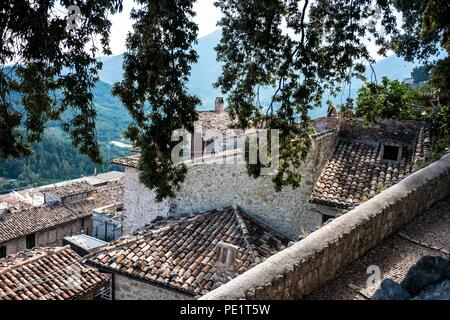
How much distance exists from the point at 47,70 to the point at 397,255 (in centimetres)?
584

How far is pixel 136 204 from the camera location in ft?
49.0

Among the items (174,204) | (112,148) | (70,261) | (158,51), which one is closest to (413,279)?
(158,51)

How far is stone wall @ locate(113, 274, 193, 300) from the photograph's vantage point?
29.6 feet

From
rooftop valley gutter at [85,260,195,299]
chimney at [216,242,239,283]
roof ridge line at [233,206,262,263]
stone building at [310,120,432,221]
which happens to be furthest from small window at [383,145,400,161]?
rooftop valley gutter at [85,260,195,299]

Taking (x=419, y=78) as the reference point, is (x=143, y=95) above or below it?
below

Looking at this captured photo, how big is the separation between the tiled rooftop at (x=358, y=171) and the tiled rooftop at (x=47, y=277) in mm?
7451

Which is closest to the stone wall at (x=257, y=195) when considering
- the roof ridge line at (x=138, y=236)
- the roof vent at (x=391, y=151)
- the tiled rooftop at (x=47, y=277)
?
the roof ridge line at (x=138, y=236)

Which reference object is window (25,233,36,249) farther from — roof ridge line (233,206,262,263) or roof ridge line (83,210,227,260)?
roof ridge line (233,206,262,263)

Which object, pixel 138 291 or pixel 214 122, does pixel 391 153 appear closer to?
pixel 214 122

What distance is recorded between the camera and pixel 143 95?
678 cm
